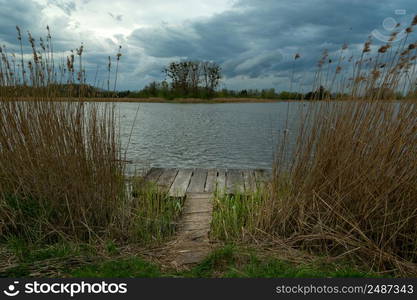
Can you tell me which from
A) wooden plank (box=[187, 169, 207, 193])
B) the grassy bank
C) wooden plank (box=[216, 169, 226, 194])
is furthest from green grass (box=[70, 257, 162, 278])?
wooden plank (box=[187, 169, 207, 193])

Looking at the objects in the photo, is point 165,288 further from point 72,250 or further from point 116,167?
point 116,167

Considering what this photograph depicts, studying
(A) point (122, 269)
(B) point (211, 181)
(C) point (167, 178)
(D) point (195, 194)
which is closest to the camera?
(A) point (122, 269)

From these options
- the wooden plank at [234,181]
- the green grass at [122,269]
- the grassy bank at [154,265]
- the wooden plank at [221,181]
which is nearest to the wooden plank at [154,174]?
the wooden plank at [221,181]

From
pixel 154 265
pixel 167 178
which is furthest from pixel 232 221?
pixel 167 178

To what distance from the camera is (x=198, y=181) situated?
3953mm

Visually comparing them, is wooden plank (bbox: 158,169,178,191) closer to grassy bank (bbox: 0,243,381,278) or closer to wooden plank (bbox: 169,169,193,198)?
wooden plank (bbox: 169,169,193,198)

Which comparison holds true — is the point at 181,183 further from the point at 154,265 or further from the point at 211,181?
the point at 154,265

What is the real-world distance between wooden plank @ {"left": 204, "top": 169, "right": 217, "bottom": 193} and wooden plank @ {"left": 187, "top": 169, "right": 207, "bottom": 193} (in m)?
0.05

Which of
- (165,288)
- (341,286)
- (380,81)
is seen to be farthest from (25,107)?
(380,81)

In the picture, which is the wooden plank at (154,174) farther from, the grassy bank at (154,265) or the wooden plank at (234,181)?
the grassy bank at (154,265)

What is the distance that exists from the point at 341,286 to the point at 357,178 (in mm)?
791

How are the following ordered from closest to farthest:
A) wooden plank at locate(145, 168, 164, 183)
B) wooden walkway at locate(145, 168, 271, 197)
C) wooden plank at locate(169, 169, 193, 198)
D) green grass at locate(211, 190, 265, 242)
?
green grass at locate(211, 190, 265, 242), wooden plank at locate(169, 169, 193, 198), wooden walkway at locate(145, 168, 271, 197), wooden plank at locate(145, 168, 164, 183)

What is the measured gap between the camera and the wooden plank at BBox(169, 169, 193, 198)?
3388 mm

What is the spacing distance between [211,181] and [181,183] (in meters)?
0.41
